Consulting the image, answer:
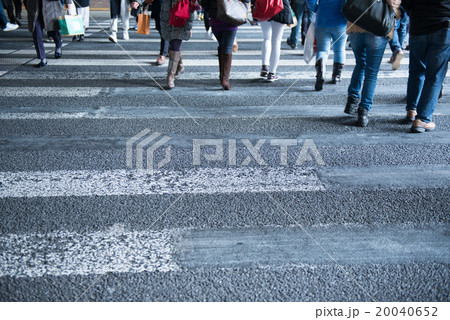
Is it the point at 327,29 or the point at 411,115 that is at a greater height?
the point at 327,29

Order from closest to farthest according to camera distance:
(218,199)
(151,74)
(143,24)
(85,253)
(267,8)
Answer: (85,253) < (218,199) < (267,8) < (151,74) < (143,24)

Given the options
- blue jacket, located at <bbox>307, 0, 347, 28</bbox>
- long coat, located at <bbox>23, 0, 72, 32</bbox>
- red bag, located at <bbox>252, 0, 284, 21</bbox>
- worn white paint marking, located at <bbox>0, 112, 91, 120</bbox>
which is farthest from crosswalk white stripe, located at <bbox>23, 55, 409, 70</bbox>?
worn white paint marking, located at <bbox>0, 112, 91, 120</bbox>

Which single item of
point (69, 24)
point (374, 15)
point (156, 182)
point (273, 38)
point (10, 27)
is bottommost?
point (10, 27)

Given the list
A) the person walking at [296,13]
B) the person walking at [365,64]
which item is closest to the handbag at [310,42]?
the person walking at [365,64]

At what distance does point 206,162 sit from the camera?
152 inches

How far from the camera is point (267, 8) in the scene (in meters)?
6.21

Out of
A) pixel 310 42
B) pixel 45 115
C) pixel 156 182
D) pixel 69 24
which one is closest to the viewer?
pixel 156 182

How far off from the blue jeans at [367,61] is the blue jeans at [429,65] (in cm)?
39

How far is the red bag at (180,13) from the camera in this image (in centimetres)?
606

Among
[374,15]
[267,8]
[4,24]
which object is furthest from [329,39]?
[4,24]

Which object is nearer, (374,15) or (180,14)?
(374,15)

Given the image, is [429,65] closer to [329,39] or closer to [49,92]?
[329,39]

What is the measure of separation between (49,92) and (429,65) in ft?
17.2

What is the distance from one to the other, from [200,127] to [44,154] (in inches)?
67.0
